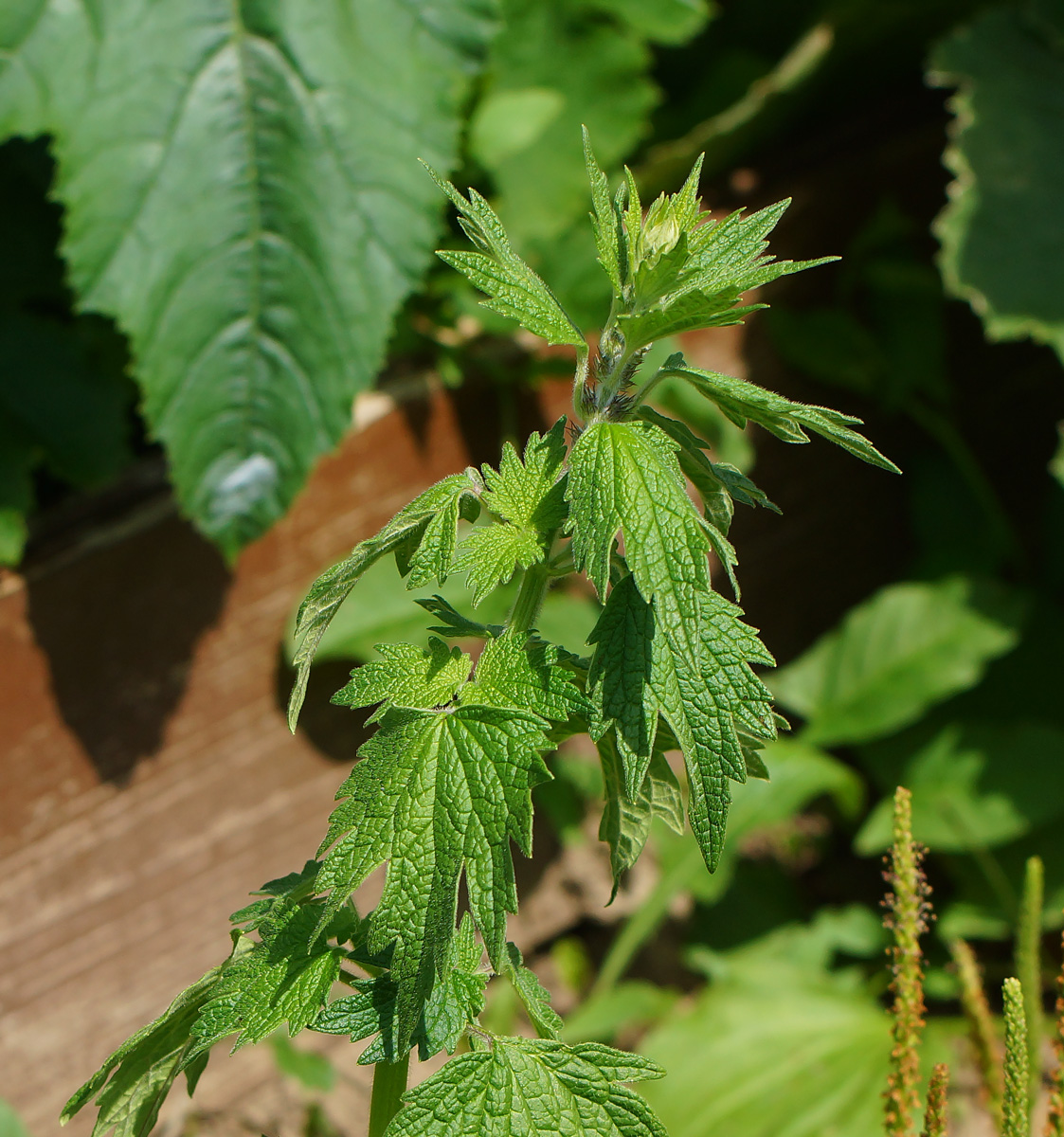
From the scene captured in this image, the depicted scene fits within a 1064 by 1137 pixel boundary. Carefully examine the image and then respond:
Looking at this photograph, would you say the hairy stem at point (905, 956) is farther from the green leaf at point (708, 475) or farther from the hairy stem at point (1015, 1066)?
the green leaf at point (708, 475)

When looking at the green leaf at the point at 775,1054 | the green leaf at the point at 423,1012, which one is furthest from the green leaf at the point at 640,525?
the green leaf at the point at 775,1054

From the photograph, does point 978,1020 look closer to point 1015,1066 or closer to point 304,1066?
point 1015,1066

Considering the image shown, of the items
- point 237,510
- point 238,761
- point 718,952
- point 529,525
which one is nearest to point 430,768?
point 529,525

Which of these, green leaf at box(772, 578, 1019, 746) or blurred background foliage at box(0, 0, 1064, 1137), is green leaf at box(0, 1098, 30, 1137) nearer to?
blurred background foliage at box(0, 0, 1064, 1137)

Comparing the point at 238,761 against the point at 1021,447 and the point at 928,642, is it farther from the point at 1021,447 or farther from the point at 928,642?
the point at 1021,447

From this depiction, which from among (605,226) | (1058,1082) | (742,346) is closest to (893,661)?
(742,346)

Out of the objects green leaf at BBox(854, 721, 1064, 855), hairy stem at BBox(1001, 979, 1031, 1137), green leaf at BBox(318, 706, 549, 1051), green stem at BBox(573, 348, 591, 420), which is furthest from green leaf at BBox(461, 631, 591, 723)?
green leaf at BBox(854, 721, 1064, 855)
